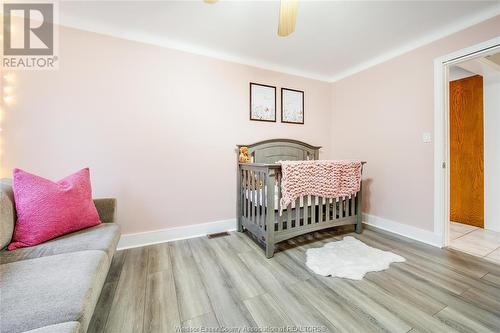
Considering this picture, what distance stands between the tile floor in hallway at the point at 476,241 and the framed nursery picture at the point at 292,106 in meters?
2.32

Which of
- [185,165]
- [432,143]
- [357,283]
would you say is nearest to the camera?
[357,283]

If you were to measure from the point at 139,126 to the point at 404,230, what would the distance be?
3.28 metres

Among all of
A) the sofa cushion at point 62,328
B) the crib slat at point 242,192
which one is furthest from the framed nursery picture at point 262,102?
the sofa cushion at point 62,328

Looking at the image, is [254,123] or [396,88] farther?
[254,123]

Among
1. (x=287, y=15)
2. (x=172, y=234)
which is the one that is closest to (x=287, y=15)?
(x=287, y=15)

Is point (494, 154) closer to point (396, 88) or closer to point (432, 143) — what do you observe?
point (432, 143)

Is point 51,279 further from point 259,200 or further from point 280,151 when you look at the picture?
point 280,151

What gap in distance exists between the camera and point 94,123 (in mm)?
1986

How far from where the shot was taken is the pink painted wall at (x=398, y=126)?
2180 millimetres

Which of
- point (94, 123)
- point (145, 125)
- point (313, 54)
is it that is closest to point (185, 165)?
point (145, 125)

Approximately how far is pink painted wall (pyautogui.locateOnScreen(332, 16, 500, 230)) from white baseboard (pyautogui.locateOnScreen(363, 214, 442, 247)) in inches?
2.2

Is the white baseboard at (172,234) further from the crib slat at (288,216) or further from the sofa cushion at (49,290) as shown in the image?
the sofa cushion at (49,290)

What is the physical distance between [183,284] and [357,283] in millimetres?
1292

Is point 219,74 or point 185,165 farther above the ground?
point 219,74
